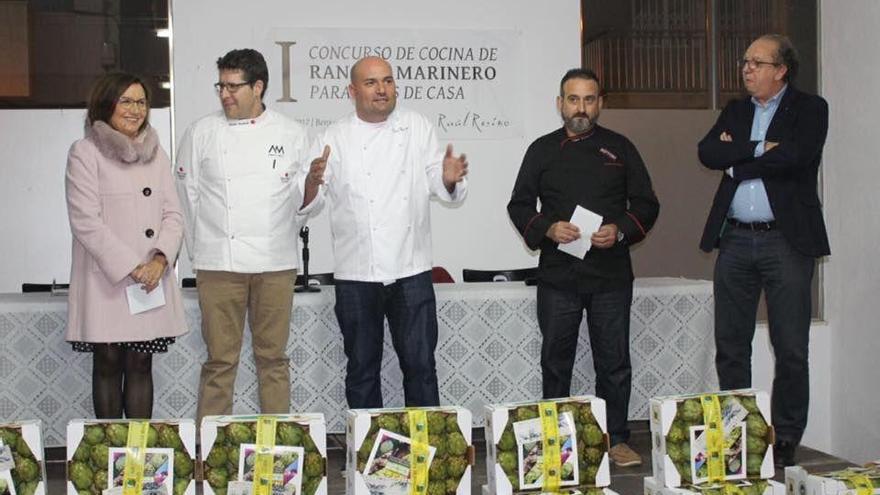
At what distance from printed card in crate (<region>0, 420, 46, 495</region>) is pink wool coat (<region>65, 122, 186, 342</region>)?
711 mm

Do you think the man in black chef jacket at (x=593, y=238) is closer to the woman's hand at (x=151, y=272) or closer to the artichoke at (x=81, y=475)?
the woman's hand at (x=151, y=272)

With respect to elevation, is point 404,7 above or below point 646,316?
above

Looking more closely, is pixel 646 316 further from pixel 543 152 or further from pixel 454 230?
pixel 454 230

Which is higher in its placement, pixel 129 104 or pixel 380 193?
pixel 129 104

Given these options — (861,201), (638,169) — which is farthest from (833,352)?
(638,169)

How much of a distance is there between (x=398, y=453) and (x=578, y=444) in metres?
0.49

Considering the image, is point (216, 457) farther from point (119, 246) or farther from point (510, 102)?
point (510, 102)

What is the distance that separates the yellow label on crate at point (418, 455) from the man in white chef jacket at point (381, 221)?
0.92 meters

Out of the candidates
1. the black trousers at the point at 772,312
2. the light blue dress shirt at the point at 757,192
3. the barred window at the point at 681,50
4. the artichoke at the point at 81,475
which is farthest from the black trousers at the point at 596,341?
the barred window at the point at 681,50

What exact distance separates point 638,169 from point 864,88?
1649 mm


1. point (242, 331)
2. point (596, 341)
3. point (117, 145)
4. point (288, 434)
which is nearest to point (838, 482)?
point (288, 434)

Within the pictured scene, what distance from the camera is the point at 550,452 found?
110 inches

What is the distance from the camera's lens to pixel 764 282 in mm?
3787

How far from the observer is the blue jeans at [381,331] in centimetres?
362
